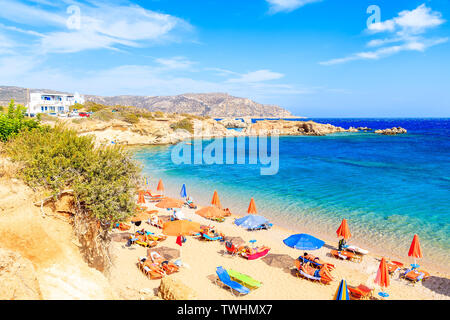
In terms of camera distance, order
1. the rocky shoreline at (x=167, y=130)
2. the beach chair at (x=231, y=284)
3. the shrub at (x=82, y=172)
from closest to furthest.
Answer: the shrub at (x=82, y=172)
the beach chair at (x=231, y=284)
the rocky shoreline at (x=167, y=130)

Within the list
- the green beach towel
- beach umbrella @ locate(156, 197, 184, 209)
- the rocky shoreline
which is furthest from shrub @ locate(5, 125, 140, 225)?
the rocky shoreline

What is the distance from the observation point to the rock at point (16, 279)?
4.16 metres

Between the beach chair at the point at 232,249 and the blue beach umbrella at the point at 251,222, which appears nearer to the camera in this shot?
the beach chair at the point at 232,249

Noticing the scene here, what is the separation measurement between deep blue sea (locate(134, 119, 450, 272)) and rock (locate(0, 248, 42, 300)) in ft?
42.1

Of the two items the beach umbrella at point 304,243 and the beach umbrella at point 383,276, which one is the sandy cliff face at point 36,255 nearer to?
the beach umbrella at point 304,243

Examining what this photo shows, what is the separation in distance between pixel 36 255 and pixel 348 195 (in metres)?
20.7

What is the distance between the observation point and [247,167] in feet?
112

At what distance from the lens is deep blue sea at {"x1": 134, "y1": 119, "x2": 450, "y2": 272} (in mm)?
13941

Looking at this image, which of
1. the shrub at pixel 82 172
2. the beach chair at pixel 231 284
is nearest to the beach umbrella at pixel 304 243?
the beach chair at pixel 231 284

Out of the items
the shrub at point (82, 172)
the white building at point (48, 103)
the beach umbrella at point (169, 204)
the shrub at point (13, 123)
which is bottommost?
the beach umbrella at point (169, 204)

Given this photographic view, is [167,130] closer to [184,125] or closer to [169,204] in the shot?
[184,125]

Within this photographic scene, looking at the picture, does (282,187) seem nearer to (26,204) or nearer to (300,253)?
(300,253)

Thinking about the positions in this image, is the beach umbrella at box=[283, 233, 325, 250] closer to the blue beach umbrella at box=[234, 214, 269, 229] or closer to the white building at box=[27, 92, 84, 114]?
the blue beach umbrella at box=[234, 214, 269, 229]

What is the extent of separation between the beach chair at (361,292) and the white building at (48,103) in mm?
60589
